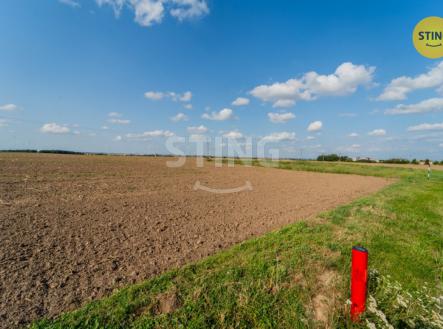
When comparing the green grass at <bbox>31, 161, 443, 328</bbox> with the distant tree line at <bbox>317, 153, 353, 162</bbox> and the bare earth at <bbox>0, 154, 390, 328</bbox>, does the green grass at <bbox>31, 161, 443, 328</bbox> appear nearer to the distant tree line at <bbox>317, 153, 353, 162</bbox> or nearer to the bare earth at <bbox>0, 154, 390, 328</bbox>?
the bare earth at <bbox>0, 154, 390, 328</bbox>

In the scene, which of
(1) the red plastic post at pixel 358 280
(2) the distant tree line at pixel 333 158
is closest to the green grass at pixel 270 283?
(1) the red plastic post at pixel 358 280

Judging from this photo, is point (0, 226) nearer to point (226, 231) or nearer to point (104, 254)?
point (104, 254)

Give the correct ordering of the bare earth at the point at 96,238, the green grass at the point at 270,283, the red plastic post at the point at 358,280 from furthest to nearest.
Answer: the bare earth at the point at 96,238, the green grass at the point at 270,283, the red plastic post at the point at 358,280

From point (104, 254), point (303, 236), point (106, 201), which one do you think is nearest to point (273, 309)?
point (303, 236)

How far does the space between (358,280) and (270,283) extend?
1627mm

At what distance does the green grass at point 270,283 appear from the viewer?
3.18m

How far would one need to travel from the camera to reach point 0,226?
6.49 m

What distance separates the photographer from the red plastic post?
2771 millimetres

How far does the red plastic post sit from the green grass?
0.34m

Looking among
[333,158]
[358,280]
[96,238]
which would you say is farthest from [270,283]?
[333,158]

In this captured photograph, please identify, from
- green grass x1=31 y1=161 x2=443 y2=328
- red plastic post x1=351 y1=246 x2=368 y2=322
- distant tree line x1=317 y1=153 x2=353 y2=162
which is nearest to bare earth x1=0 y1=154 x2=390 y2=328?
green grass x1=31 y1=161 x2=443 y2=328

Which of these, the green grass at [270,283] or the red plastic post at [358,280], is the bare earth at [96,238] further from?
the red plastic post at [358,280]

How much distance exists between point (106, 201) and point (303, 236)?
9.08 meters

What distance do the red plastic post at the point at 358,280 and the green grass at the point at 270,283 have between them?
0.34 metres
